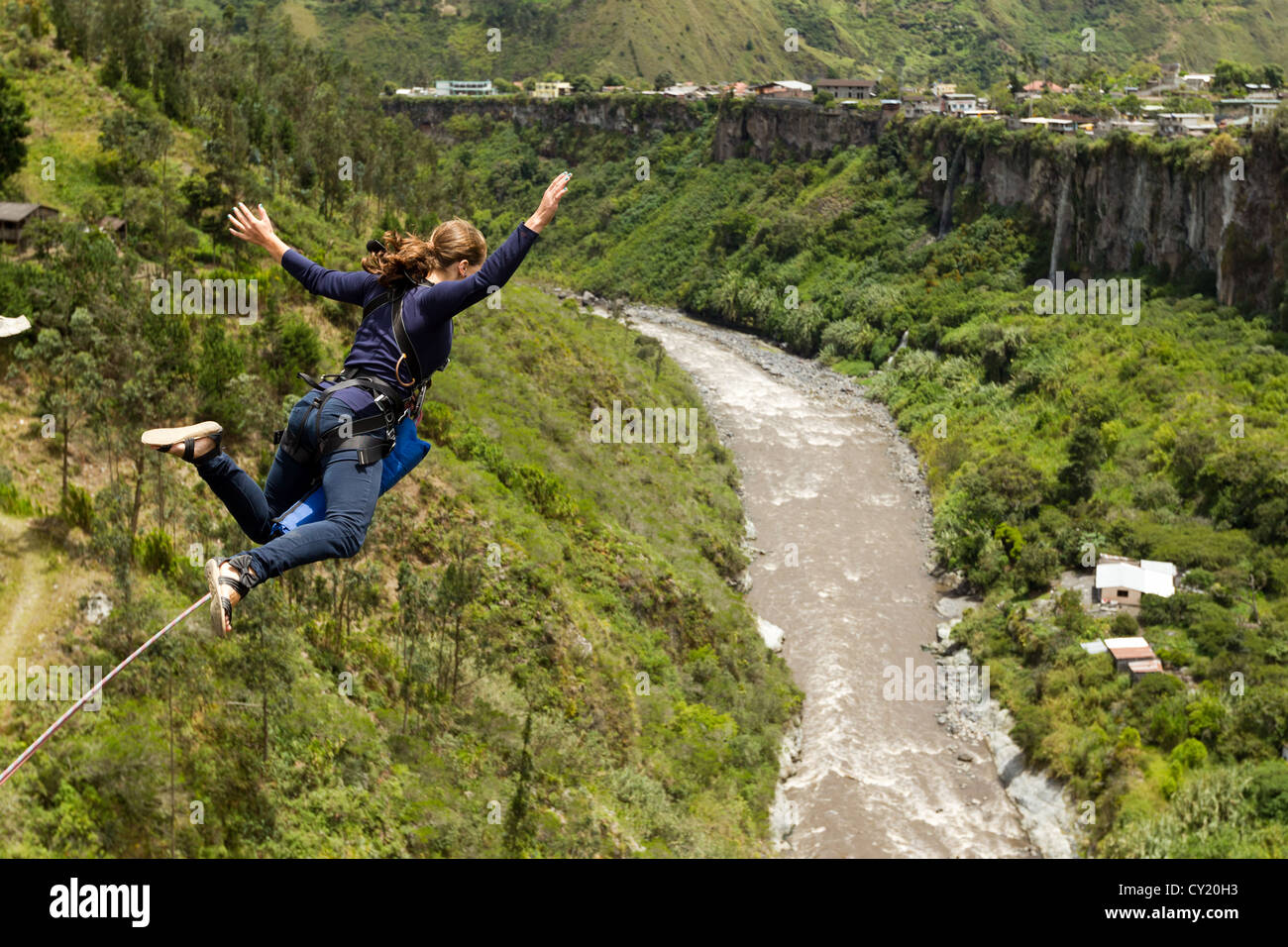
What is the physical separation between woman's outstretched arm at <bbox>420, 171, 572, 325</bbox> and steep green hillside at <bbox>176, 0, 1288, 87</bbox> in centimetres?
13174

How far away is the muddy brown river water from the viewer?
28.7 meters

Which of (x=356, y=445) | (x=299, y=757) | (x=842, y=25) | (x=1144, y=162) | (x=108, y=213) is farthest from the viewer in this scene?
(x=842, y=25)

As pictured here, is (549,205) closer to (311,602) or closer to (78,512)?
(78,512)

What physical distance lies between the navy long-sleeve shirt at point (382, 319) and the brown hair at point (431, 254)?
97 mm

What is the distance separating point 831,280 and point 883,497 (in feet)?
103

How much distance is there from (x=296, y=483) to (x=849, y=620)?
109 feet

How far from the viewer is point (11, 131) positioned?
99.1 ft

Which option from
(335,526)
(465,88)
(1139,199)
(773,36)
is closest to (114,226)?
(335,526)

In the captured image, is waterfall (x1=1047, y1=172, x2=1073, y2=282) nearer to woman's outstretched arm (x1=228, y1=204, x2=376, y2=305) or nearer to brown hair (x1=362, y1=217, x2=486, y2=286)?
brown hair (x1=362, y1=217, x2=486, y2=286)

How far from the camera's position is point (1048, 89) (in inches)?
3391

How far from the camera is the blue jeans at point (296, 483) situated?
6.32 meters

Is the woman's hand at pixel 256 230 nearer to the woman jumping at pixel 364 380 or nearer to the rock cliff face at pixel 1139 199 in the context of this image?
the woman jumping at pixel 364 380
